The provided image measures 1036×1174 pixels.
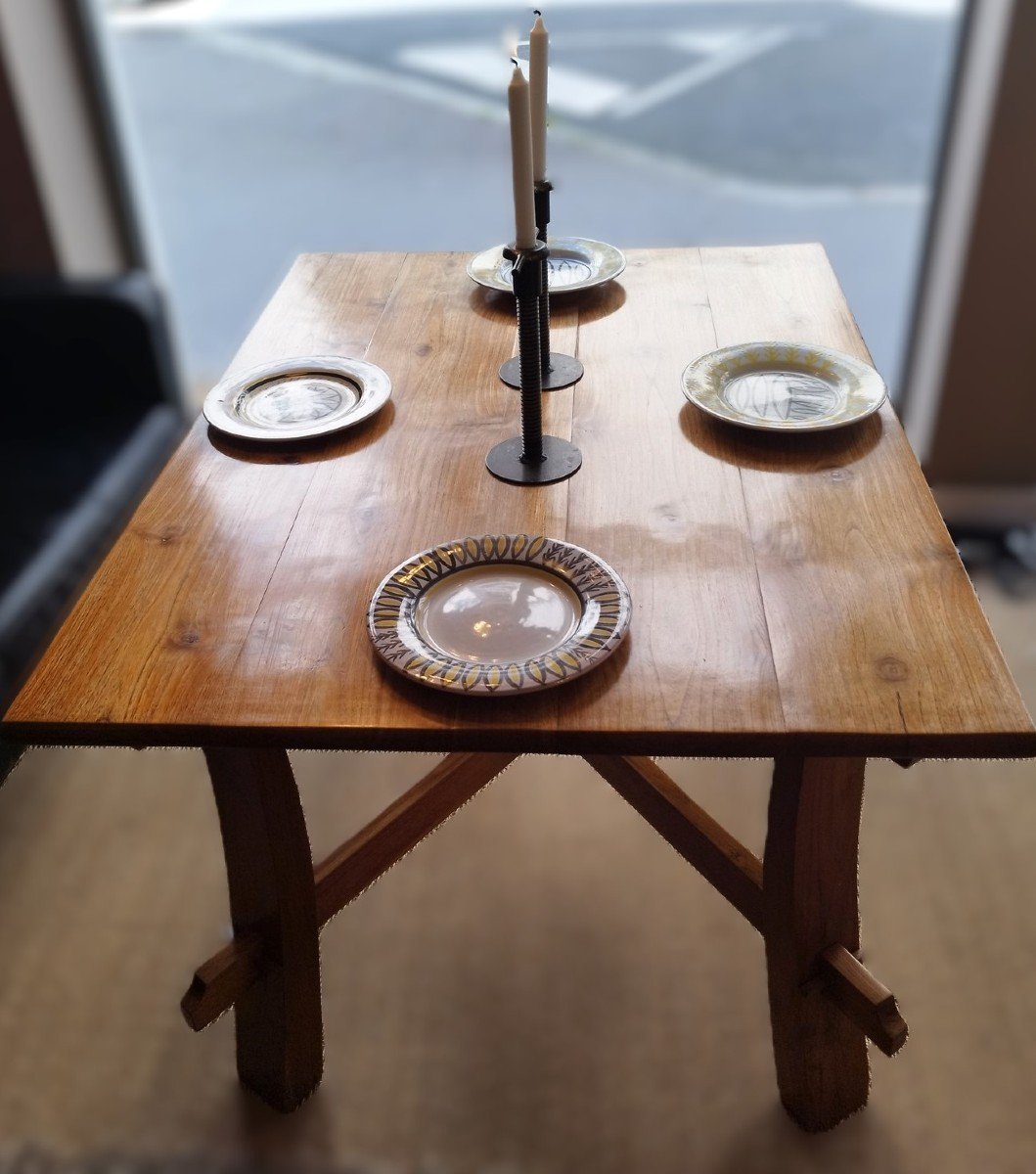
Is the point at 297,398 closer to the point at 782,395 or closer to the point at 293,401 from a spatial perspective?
the point at 293,401

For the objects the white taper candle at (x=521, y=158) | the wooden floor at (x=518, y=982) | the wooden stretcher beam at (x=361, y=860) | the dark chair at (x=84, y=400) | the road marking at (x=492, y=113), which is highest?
the white taper candle at (x=521, y=158)

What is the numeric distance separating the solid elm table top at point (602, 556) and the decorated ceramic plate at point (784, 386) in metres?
0.03

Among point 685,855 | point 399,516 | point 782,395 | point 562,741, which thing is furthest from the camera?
point 685,855

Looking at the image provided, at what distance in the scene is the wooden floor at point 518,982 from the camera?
4.54ft

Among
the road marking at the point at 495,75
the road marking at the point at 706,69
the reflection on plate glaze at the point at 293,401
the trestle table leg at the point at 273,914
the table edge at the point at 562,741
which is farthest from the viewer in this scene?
the road marking at the point at 495,75

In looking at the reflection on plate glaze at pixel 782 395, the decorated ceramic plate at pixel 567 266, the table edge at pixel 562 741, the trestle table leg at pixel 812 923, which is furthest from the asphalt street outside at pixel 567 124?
the table edge at pixel 562 741

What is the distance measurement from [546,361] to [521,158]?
14.4 inches

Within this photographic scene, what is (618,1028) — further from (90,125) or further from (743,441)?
(90,125)

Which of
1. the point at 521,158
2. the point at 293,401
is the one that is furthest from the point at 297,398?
the point at 521,158

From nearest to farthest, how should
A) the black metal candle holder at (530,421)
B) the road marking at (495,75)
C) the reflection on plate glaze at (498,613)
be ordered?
the reflection on plate glaze at (498,613)
the black metal candle holder at (530,421)
the road marking at (495,75)

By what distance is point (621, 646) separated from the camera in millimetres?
959

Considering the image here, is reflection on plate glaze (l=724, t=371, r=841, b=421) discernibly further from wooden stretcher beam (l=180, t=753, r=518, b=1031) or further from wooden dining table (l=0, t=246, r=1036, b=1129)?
wooden stretcher beam (l=180, t=753, r=518, b=1031)

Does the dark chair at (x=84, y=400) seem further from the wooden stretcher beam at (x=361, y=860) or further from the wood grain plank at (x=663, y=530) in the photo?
the wood grain plank at (x=663, y=530)

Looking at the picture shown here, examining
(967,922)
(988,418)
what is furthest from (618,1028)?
(988,418)
